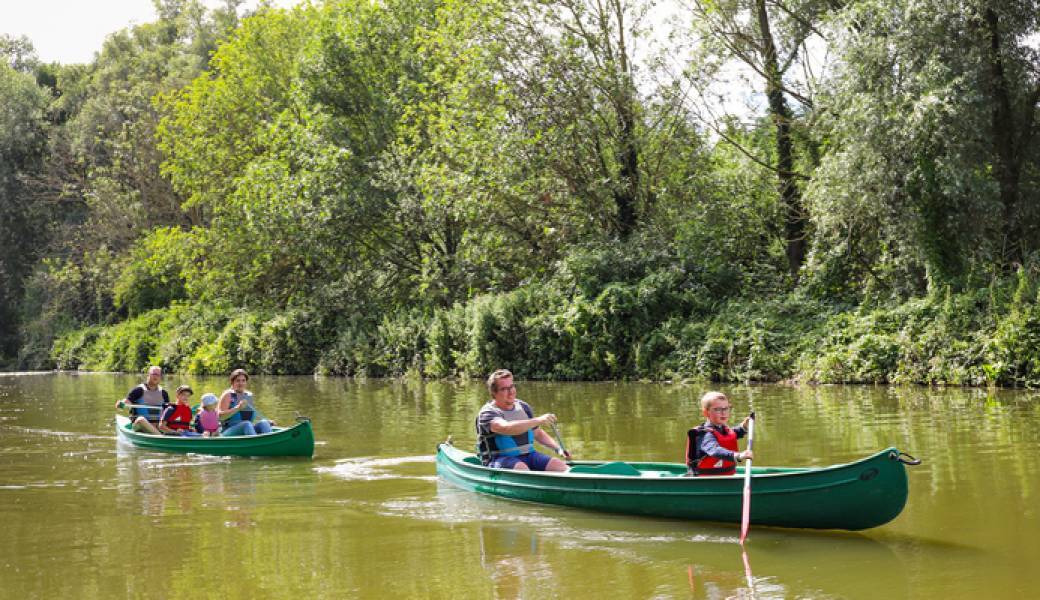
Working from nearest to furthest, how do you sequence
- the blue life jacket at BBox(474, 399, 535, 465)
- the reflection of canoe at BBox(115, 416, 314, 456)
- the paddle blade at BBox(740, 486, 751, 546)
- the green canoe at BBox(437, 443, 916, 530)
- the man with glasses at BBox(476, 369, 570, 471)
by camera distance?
1. the green canoe at BBox(437, 443, 916, 530)
2. the paddle blade at BBox(740, 486, 751, 546)
3. the man with glasses at BBox(476, 369, 570, 471)
4. the blue life jacket at BBox(474, 399, 535, 465)
5. the reflection of canoe at BBox(115, 416, 314, 456)

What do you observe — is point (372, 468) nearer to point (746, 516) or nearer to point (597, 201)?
point (746, 516)

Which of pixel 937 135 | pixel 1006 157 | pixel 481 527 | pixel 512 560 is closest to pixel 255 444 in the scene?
pixel 481 527

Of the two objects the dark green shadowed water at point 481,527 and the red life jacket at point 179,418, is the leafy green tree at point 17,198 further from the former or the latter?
the red life jacket at point 179,418

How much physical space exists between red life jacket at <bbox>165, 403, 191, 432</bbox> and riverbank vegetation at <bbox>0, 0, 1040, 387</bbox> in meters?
11.8

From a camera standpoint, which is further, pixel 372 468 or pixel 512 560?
pixel 372 468

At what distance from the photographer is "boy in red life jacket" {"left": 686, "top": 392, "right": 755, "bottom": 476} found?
28.6 ft

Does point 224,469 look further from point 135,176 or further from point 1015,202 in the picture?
point 135,176

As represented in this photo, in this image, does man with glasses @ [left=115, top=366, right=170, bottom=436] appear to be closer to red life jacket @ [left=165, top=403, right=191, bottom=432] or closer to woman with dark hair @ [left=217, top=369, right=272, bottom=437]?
red life jacket @ [left=165, top=403, right=191, bottom=432]

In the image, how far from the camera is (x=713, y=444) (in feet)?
28.8

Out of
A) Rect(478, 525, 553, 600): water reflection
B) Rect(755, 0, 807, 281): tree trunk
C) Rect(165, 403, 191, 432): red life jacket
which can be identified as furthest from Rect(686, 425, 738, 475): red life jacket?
Rect(755, 0, 807, 281): tree trunk

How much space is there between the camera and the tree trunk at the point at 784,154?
86.2 ft

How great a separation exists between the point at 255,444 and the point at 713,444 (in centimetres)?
774

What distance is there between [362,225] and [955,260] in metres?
20.3

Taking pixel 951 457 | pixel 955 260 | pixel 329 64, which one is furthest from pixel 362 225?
pixel 951 457
